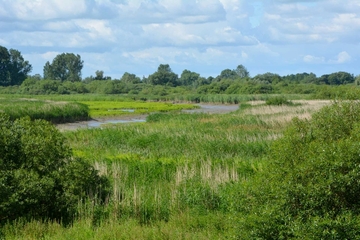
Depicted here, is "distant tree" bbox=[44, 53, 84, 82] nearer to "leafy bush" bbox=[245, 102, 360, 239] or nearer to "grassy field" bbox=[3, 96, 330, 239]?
"grassy field" bbox=[3, 96, 330, 239]

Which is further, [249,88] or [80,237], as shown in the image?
[249,88]

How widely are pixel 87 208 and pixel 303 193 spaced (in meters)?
5.19

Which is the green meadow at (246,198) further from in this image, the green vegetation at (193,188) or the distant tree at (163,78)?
the distant tree at (163,78)

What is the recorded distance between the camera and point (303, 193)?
8094mm

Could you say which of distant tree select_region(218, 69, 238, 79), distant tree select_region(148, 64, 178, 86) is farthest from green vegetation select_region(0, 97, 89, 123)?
distant tree select_region(218, 69, 238, 79)

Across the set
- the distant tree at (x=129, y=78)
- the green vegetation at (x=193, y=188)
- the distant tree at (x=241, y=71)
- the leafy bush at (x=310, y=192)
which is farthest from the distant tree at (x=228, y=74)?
the leafy bush at (x=310, y=192)

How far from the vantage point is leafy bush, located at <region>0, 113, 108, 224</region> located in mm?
11352

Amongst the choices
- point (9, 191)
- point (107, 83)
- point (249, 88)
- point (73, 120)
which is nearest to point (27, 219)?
point (9, 191)

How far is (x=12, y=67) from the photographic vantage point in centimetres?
11594

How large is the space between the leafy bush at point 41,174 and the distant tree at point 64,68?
122707mm

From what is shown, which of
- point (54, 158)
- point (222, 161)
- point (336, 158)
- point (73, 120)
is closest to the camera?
point (336, 158)

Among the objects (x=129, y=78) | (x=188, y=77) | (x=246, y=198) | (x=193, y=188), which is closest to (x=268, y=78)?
(x=129, y=78)

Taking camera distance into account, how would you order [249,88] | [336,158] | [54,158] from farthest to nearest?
1. [249,88]
2. [54,158]
3. [336,158]

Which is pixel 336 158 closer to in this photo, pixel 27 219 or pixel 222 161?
pixel 27 219
